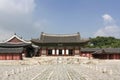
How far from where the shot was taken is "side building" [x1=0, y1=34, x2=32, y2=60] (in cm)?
6066

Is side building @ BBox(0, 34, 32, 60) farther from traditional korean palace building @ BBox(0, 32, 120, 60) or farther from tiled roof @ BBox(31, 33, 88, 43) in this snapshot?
tiled roof @ BBox(31, 33, 88, 43)

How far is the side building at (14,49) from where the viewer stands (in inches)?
2388

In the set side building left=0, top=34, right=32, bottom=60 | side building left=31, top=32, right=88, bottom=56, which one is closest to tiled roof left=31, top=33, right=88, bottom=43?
side building left=31, top=32, right=88, bottom=56

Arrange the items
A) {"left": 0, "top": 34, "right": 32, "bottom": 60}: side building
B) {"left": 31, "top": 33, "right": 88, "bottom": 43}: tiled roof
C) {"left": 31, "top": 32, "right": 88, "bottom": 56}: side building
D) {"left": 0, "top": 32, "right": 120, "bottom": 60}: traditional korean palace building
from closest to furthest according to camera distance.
A: {"left": 0, "top": 34, "right": 32, "bottom": 60}: side building → {"left": 0, "top": 32, "right": 120, "bottom": 60}: traditional korean palace building → {"left": 31, "top": 32, "right": 88, "bottom": 56}: side building → {"left": 31, "top": 33, "right": 88, "bottom": 43}: tiled roof

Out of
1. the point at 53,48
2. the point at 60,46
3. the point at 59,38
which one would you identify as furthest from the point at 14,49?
the point at 59,38

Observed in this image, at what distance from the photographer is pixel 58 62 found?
5950 cm

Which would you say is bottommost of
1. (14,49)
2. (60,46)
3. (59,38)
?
(14,49)

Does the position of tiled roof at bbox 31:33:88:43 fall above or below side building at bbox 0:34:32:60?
above

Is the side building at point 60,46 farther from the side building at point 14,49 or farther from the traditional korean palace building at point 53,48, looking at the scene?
the side building at point 14,49

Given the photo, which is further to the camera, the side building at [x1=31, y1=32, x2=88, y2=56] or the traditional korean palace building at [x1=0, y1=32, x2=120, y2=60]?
the side building at [x1=31, y1=32, x2=88, y2=56]

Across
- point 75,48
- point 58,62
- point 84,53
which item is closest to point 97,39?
point 84,53

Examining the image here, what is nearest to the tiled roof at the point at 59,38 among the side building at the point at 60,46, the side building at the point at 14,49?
the side building at the point at 60,46

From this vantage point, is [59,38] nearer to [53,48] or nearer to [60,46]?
[60,46]

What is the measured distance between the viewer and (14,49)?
62.6 metres
